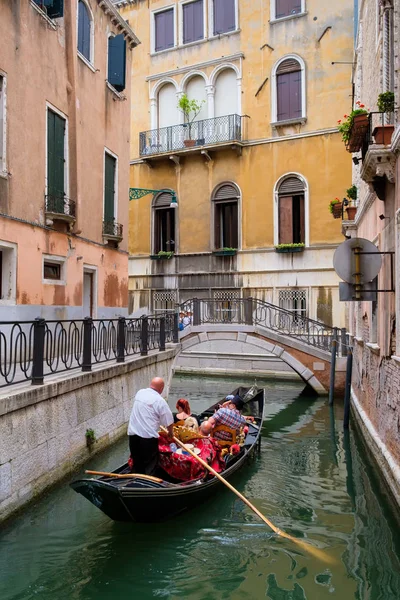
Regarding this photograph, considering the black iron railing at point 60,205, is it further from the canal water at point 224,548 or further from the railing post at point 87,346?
the canal water at point 224,548

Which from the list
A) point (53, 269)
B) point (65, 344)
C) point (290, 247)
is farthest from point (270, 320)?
point (65, 344)

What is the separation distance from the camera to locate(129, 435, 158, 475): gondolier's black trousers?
21.6ft

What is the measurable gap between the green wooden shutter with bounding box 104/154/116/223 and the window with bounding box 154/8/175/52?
10.1 metres

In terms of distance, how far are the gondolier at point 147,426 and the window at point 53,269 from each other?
5264mm

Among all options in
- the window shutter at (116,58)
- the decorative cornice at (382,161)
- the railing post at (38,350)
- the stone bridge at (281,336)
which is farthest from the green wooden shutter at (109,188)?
the decorative cornice at (382,161)

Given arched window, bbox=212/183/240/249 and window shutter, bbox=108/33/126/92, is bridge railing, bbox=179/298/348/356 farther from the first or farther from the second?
window shutter, bbox=108/33/126/92

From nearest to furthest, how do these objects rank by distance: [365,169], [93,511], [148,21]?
1. [93,511]
2. [365,169]
3. [148,21]

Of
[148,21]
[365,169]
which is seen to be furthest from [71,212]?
[148,21]

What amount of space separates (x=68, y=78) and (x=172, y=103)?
423 inches

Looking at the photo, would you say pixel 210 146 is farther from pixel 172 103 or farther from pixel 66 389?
pixel 66 389

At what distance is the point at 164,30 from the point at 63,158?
1295 centimetres

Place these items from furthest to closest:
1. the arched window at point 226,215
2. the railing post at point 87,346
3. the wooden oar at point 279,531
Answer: the arched window at point 226,215 → the railing post at point 87,346 → the wooden oar at point 279,531

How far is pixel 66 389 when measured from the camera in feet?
24.5

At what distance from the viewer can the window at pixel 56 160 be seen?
11.0m
